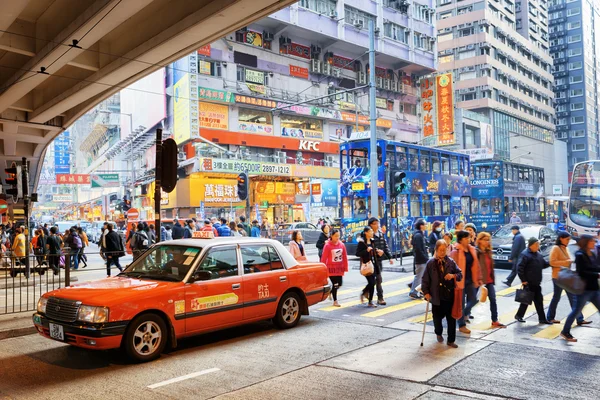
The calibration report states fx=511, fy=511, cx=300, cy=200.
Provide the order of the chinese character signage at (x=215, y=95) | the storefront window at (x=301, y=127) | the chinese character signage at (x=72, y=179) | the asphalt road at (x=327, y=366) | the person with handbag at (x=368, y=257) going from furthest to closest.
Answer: the storefront window at (x=301, y=127), the chinese character signage at (x=72, y=179), the chinese character signage at (x=215, y=95), the person with handbag at (x=368, y=257), the asphalt road at (x=327, y=366)

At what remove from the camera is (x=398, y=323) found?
347 inches

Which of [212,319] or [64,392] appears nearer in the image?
[64,392]

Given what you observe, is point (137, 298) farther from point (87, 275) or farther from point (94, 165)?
point (94, 165)

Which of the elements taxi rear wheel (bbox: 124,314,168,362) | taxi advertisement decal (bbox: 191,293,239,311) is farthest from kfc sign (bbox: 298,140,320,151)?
taxi rear wheel (bbox: 124,314,168,362)

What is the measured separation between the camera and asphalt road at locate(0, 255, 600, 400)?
5359 millimetres

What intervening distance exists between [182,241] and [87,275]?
35.1 ft

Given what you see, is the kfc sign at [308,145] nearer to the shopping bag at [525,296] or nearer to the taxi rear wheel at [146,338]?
the shopping bag at [525,296]

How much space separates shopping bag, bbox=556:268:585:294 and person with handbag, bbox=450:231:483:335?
1.19m

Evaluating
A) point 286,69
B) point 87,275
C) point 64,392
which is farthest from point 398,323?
point 286,69

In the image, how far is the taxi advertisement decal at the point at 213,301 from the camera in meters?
7.00

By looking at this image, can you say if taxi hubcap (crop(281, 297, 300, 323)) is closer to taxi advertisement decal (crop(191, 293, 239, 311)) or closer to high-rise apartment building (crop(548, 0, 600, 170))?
taxi advertisement decal (crop(191, 293, 239, 311))

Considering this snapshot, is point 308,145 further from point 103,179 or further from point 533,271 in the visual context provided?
point 533,271

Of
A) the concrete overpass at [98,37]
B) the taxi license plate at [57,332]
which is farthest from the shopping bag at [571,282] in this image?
the taxi license plate at [57,332]

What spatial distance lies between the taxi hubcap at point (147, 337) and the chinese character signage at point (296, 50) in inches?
1546
